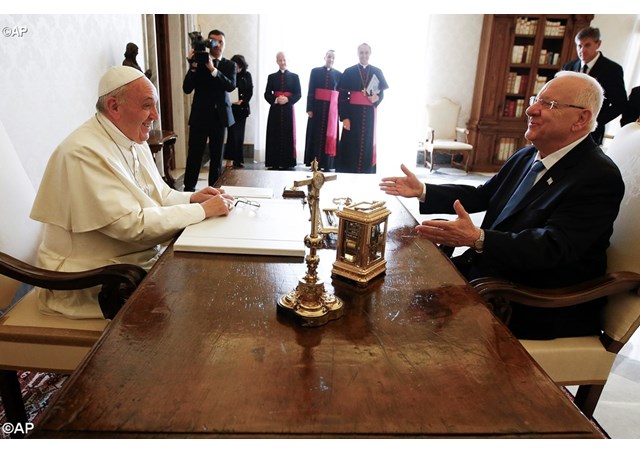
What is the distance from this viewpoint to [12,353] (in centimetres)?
145

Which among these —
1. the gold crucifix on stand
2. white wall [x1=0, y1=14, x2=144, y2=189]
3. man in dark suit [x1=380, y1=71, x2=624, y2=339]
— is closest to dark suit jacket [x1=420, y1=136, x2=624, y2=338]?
man in dark suit [x1=380, y1=71, x2=624, y2=339]

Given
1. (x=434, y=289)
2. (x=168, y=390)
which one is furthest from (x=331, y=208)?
(x=168, y=390)

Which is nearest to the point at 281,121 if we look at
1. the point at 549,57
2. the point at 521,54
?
the point at 521,54

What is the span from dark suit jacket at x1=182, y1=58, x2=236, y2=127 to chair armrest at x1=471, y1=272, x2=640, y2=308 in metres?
4.27

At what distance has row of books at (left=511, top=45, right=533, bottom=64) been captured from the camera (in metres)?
7.30

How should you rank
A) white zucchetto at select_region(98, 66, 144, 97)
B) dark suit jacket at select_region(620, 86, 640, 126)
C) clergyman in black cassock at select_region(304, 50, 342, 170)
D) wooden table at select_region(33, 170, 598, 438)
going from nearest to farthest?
wooden table at select_region(33, 170, 598, 438) → white zucchetto at select_region(98, 66, 144, 97) → dark suit jacket at select_region(620, 86, 640, 126) → clergyman in black cassock at select_region(304, 50, 342, 170)

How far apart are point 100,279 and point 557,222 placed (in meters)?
1.51

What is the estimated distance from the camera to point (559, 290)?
149cm

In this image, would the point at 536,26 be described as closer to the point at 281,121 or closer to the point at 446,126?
the point at 446,126

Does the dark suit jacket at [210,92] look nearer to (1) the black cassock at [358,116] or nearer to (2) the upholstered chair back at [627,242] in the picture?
(1) the black cassock at [358,116]

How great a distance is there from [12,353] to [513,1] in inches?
236

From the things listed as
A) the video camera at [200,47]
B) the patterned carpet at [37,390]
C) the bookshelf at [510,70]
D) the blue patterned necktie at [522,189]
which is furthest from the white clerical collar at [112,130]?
the bookshelf at [510,70]

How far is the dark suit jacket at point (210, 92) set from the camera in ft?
16.1

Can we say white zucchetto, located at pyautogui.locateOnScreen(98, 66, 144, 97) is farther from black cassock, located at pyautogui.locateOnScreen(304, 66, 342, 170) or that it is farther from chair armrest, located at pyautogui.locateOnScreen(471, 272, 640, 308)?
black cassock, located at pyautogui.locateOnScreen(304, 66, 342, 170)
